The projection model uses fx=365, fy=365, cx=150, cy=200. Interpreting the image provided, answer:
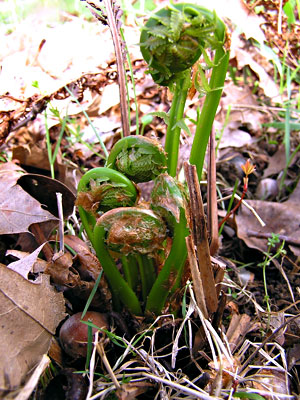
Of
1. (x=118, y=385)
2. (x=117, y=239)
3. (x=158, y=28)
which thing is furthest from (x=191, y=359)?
(x=158, y=28)

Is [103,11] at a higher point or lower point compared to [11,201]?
higher

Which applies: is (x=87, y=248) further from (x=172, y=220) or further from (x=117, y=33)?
(x=117, y=33)

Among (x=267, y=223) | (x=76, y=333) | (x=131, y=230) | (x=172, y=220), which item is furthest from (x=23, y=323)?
(x=267, y=223)

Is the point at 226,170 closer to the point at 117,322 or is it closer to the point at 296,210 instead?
the point at 296,210

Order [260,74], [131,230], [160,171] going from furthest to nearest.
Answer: [260,74]
[160,171]
[131,230]

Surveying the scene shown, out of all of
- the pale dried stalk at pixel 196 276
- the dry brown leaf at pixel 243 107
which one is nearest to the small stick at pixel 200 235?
the pale dried stalk at pixel 196 276

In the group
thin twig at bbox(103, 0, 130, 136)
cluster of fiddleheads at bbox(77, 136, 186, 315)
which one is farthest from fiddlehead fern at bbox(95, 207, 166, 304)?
thin twig at bbox(103, 0, 130, 136)

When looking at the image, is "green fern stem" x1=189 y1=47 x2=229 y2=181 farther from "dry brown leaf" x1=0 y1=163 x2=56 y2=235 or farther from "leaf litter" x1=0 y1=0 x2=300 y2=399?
"dry brown leaf" x1=0 y1=163 x2=56 y2=235
